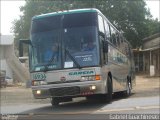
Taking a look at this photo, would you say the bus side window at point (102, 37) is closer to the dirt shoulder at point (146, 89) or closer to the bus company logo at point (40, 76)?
the bus company logo at point (40, 76)

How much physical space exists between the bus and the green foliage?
37.7 m

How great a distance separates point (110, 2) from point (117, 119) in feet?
148

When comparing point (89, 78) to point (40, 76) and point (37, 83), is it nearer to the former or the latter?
point (40, 76)

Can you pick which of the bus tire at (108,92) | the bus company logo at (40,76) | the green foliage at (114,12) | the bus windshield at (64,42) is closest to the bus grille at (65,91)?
the bus company logo at (40,76)

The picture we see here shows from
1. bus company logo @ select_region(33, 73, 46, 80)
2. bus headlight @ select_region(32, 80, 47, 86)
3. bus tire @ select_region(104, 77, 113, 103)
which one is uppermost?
bus company logo @ select_region(33, 73, 46, 80)

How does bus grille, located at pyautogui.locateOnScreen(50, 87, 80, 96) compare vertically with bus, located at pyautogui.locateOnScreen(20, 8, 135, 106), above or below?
below

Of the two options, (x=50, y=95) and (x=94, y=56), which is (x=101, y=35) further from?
(x=50, y=95)

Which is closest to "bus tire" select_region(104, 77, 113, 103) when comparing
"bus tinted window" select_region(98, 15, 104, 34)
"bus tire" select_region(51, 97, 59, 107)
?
"bus tinted window" select_region(98, 15, 104, 34)

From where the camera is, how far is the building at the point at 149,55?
5297 cm

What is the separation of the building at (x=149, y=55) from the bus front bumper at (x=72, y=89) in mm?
35438

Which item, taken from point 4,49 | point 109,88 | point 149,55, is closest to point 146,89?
point 109,88

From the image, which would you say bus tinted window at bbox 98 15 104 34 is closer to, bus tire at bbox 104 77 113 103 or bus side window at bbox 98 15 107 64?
bus side window at bbox 98 15 107 64

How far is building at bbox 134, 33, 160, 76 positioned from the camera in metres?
53.0

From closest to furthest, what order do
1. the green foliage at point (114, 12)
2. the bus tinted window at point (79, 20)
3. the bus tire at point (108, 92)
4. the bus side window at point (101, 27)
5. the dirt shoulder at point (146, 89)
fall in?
the bus tinted window at point (79, 20)
the bus side window at point (101, 27)
the bus tire at point (108, 92)
the dirt shoulder at point (146, 89)
the green foliage at point (114, 12)
